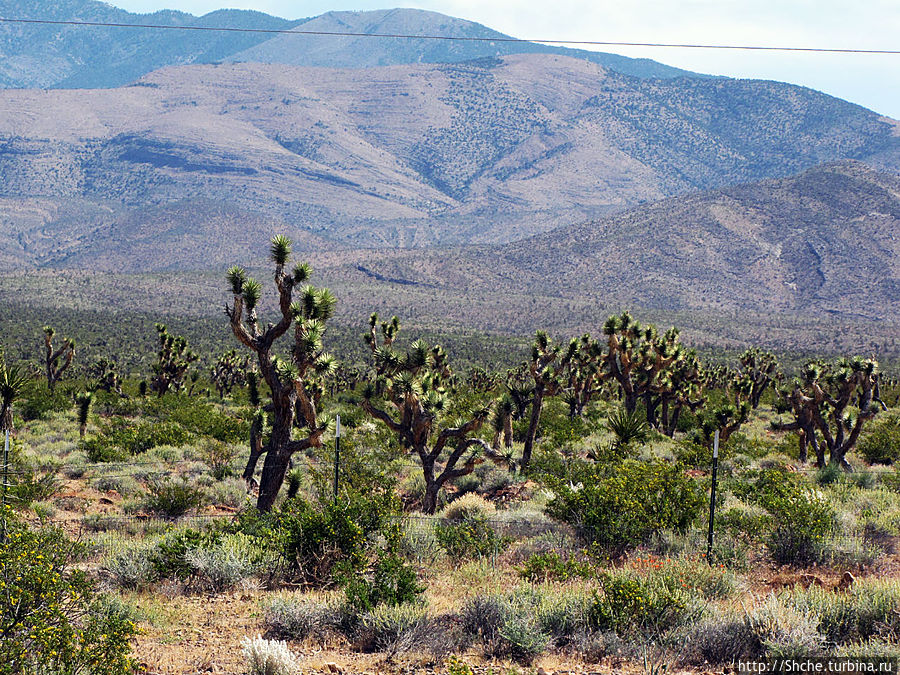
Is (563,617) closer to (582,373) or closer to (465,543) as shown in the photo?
(465,543)

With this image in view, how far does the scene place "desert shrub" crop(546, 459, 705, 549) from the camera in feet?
37.3

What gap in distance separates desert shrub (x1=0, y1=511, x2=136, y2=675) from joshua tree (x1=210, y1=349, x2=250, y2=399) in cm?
4337

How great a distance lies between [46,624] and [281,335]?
293 inches

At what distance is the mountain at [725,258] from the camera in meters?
154

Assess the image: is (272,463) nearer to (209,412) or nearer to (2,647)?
(2,647)

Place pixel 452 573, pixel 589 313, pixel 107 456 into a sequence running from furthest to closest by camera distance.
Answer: pixel 589 313 → pixel 107 456 → pixel 452 573

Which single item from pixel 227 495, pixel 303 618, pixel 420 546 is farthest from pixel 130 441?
pixel 303 618

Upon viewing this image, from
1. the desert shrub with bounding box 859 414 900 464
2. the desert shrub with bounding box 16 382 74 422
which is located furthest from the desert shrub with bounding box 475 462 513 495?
the desert shrub with bounding box 16 382 74 422

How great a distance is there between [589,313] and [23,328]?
80777mm

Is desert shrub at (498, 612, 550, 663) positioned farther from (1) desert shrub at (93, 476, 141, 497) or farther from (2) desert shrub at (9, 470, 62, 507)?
(1) desert shrub at (93, 476, 141, 497)

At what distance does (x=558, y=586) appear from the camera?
9500 millimetres

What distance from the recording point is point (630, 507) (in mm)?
11383

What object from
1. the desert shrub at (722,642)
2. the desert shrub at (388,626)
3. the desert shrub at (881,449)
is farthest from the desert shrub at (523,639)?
the desert shrub at (881,449)

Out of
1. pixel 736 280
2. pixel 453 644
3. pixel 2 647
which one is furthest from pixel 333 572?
pixel 736 280
